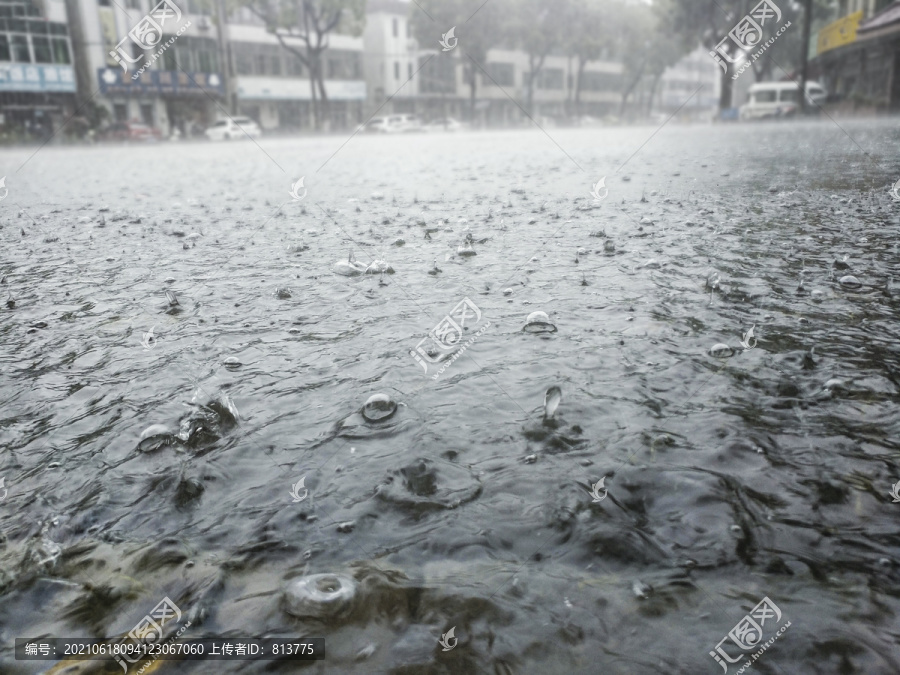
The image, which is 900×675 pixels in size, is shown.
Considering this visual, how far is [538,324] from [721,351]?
0.77 metres

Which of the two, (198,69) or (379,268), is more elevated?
(198,69)

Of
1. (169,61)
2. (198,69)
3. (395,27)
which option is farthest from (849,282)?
(395,27)

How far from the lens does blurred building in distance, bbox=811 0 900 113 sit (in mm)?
23781

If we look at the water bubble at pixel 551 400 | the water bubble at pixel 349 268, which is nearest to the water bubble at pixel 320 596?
the water bubble at pixel 551 400

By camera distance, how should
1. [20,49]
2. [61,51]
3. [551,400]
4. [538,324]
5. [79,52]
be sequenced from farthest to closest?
[61,51] → [20,49] → [79,52] → [538,324] → [551,400]

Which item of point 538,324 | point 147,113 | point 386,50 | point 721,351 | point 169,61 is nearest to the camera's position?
point 721,351

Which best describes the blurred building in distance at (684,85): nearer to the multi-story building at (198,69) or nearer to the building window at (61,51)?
the multi-story building at (198,69)

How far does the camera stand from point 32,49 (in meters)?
33.4

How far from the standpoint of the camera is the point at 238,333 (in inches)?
118

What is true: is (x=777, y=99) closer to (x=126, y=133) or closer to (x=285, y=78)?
(x=126, y=133)

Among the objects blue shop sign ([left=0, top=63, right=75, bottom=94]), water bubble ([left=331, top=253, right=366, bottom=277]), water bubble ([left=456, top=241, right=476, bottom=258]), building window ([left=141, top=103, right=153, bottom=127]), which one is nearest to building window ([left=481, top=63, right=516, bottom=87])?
building window ([left=141, top=103, right=153, bottom=127])

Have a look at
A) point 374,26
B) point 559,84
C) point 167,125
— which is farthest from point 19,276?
point 559,84

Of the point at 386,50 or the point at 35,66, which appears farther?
the point at 386,50

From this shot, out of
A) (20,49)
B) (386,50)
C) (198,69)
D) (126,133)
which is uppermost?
(386,50)
